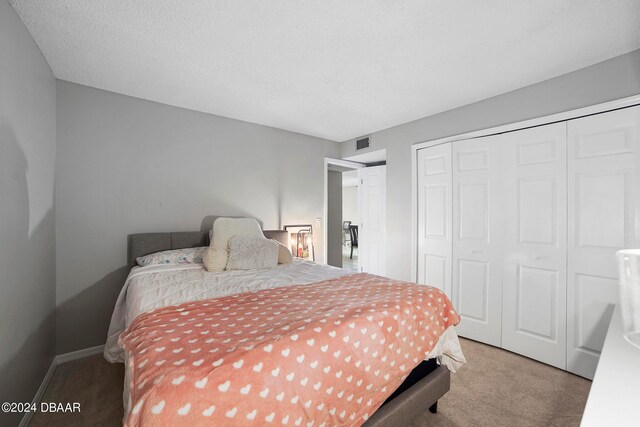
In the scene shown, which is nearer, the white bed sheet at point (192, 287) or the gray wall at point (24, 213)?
the gray wall at point (24, 213)

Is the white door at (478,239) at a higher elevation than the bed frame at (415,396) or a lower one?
higher

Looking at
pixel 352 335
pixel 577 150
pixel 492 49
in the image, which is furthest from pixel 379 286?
pixel 577 150

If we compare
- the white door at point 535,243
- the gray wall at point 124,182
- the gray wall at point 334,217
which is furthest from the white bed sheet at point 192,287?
the gray wall at point 334,217

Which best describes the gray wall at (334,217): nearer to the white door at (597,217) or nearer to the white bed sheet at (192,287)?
the white bed sheet at (192,287)

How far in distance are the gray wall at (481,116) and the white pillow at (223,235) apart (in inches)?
73.6

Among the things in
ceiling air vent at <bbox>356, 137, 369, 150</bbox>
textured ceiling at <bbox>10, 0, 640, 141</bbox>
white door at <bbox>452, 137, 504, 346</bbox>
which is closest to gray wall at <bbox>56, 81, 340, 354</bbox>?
textured ceiling at <bbox>10, 0, 640, 141</bbox>

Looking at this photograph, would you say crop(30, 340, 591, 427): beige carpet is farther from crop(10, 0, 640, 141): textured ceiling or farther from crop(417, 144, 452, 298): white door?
crop(10, 0, 640, 141): textured ceiling

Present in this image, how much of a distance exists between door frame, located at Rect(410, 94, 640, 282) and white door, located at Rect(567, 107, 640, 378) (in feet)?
0.16

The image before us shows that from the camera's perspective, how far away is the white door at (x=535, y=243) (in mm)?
2268

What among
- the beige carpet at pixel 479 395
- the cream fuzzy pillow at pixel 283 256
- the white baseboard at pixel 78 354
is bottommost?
the beige carpet at pixel 479 395

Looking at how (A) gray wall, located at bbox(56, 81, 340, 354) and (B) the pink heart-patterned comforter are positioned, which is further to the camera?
(A) gray wall, located at bbox(56, 81, 340, 354)

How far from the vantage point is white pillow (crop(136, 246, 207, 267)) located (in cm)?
241

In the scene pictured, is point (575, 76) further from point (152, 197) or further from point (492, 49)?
point (152, 197)

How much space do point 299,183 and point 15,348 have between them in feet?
9.90
